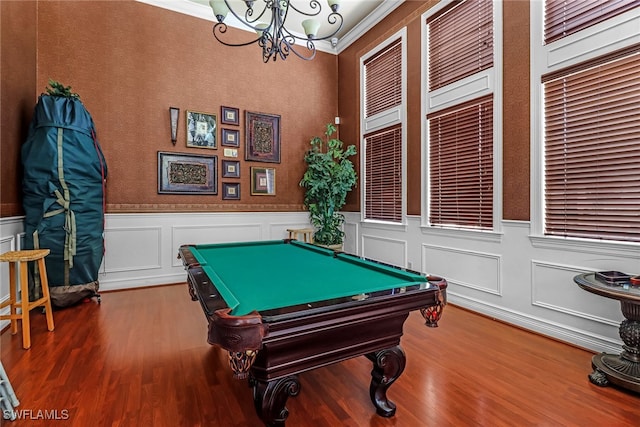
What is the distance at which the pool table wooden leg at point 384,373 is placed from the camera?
65.2 inches

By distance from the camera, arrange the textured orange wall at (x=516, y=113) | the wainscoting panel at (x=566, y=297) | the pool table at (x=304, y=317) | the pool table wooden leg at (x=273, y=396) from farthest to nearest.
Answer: the textured orange wall at (x=516, y=113) → the wainscoting panel at (x=566, y=297) → the pool table wooden leg at (x=273, y=396) → the pool table at (x=304, y=317)

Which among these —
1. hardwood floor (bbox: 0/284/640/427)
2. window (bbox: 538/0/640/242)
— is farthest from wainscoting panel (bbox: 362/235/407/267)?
window (bbox: 538/0/640/242)

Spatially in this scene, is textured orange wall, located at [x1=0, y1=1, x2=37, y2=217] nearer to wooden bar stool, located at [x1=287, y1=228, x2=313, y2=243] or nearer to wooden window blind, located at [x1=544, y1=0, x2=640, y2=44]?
wooden bar stool, located at [x1=287, y1=228, x2=313, y2=243]

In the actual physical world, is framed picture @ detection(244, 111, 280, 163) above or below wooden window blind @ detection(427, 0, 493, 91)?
below

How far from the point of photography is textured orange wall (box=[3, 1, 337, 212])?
12.7ft

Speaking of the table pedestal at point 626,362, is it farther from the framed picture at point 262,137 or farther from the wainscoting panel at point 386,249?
the framed picture at point 262,137

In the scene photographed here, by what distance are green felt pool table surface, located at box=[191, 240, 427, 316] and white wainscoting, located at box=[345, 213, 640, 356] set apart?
5.25 feet

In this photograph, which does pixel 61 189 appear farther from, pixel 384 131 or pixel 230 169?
pixel 384 131

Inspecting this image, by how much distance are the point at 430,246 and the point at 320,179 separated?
6.54 ft

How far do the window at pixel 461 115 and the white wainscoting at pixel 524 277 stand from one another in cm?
26

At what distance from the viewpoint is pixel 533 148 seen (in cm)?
278

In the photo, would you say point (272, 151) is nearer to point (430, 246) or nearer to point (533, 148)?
point (430, 246)

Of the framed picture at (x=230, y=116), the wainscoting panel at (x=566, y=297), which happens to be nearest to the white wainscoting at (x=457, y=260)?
the wainscoting panel at (x=566, y=297)

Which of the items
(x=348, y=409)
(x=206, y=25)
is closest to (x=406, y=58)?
(x=206, y=25)
